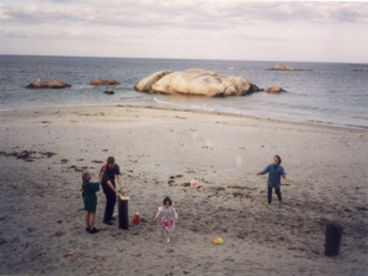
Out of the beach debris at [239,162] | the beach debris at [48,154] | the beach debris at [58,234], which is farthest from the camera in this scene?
the beach debris at [48,154]

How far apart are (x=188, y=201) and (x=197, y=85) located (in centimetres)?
2903

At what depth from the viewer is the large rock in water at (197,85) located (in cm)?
3659

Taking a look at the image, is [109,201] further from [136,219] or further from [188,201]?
[188,201]

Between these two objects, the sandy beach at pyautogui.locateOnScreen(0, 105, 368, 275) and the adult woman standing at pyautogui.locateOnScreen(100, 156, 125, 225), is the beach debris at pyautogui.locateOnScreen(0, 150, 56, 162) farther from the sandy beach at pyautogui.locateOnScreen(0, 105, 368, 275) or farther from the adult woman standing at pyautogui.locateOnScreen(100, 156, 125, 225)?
the adult woman standing at pyautogui.locateOnScreen(100, 156, 125, 225)

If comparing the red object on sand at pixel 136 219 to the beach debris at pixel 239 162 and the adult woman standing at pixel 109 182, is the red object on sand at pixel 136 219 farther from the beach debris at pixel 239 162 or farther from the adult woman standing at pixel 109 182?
the beach debris at pixel 239 162

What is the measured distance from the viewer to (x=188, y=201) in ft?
29.2

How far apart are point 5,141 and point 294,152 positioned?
13.8m

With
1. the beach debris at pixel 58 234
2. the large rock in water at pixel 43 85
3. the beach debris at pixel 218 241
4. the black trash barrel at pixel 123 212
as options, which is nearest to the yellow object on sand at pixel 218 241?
the beach debris at pixel 218 241

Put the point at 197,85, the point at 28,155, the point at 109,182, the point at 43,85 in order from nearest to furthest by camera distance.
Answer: the point at 109,182 → the point at 28,155 → the point at 197,85 → the point at 43,85

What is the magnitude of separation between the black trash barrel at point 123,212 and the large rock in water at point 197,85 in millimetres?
30132

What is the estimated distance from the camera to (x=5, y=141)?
48.4 ft

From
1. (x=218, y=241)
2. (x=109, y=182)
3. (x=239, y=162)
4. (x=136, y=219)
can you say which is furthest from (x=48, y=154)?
(x=218, y=241)

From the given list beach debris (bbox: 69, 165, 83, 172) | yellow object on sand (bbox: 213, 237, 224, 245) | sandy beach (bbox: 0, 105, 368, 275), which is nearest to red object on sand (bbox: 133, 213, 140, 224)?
sandy beach (bbox: 0, 105, 368, 275)

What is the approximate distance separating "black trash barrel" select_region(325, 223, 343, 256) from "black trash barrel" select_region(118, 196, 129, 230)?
4401mm
